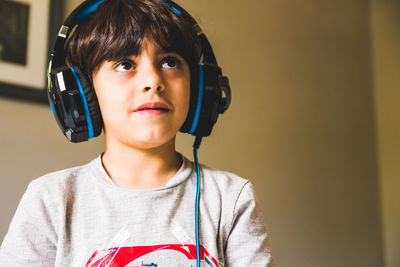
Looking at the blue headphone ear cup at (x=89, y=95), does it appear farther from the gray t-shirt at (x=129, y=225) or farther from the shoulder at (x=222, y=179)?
the shoulder at (x=222, y=179)

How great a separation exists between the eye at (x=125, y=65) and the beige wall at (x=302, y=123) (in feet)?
2.48

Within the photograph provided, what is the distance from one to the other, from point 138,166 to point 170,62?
236mm

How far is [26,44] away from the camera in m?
1.47

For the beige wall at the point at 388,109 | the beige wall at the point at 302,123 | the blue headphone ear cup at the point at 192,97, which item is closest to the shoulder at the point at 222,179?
the blue headphone ear cup at the point at 192,97

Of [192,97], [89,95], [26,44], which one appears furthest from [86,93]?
[26,44]

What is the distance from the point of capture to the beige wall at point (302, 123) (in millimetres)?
2068

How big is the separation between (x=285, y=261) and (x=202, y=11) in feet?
4.24

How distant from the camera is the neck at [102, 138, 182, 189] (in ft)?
3.03

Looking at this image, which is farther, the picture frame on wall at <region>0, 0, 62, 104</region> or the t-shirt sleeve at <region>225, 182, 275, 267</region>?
the picture frame on wall at <region>0, 0, 62, 104</region>

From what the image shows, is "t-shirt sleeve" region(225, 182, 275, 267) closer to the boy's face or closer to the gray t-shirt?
the gray t-shirt

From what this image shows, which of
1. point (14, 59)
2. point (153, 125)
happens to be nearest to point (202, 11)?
point (14, 59)

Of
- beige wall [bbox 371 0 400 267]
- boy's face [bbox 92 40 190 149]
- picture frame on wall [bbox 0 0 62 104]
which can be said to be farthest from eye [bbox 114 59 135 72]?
beige wall [bbox 371 0 400 267]

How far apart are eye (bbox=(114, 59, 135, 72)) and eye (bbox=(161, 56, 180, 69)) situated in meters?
0.07

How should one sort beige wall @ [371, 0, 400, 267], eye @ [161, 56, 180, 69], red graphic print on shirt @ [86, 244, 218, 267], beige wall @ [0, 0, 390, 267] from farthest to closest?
beige wall @ [371, 0, 400, 267], beige wall @ [0, 0, 390, 267], eye @ [161, 56, 180, 69], red graphic print on shirt @ [86, 244, 218, 267]
